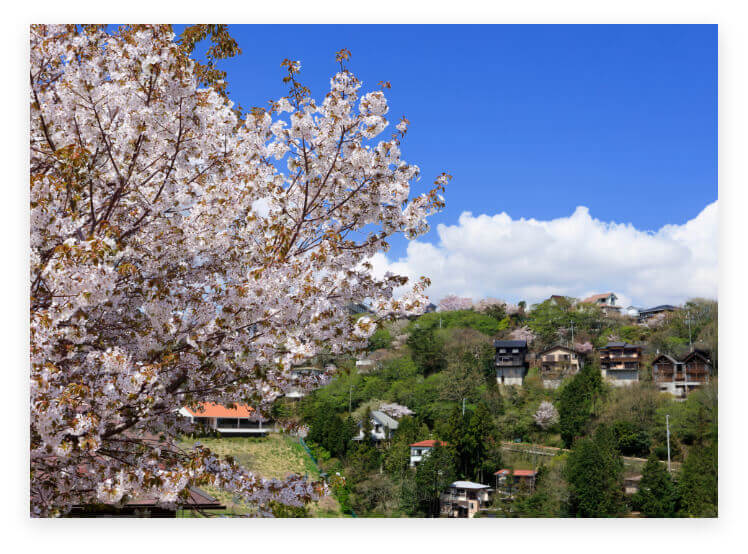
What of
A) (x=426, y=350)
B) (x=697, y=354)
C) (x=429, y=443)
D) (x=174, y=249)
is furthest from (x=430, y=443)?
(x=174, y=249)

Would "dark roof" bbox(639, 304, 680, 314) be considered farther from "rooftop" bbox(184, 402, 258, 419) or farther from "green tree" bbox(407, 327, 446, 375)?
"rooftop" bbox(184, 402, 258, 419)

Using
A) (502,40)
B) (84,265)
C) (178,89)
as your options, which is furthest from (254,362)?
(502,40)

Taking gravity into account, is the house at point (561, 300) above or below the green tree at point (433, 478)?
above

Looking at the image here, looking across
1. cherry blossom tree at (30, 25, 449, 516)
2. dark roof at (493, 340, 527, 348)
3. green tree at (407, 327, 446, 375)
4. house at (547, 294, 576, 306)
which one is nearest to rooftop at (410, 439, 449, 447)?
green tree at (407, 327, 446, 375)

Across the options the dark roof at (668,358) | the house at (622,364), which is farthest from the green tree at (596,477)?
the dark roof at (668,358)

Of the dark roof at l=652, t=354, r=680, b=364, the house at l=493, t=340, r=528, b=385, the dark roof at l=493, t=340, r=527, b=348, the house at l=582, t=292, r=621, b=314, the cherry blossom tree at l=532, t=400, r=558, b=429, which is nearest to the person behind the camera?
the house at l=582, t=292, r=621, b=314

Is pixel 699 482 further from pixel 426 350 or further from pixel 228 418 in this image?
pixel 426 350

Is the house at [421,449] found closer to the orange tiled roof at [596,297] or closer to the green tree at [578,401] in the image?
the green tree at [578,401]
